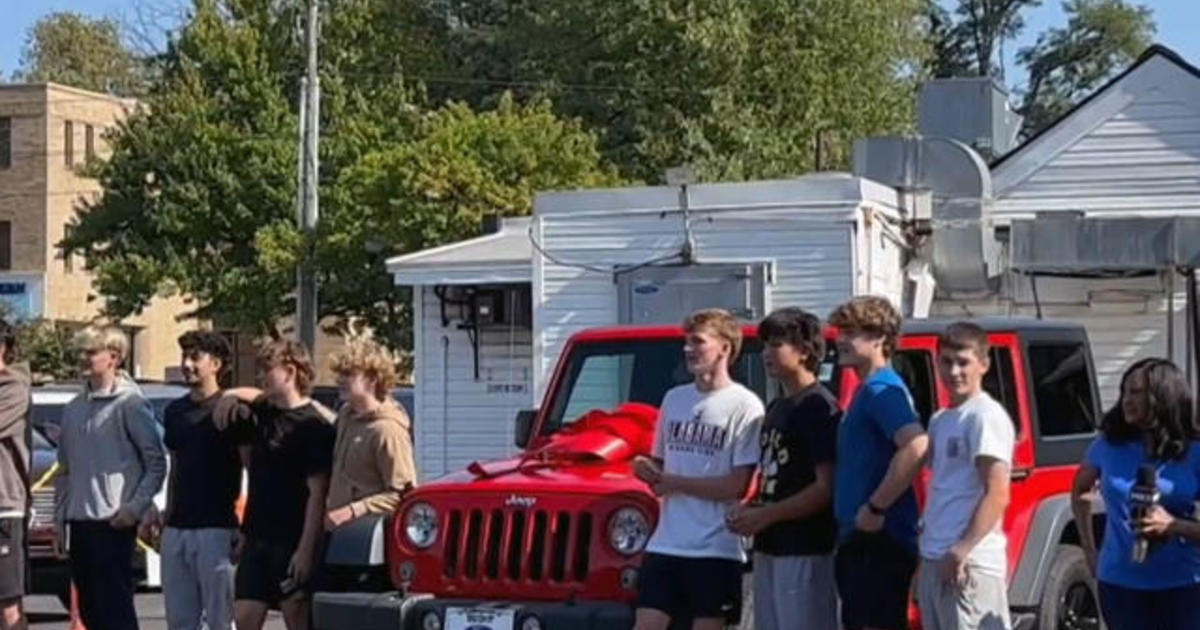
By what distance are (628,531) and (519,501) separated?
51 cm

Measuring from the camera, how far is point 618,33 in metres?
43.2

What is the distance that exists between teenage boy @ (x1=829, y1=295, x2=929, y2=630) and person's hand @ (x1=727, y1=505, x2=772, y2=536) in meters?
0.28

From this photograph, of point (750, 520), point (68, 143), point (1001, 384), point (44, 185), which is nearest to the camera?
point (750, 520)

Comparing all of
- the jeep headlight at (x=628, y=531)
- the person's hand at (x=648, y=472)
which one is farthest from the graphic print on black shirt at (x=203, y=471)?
the person's hand at (x=648, y=472)

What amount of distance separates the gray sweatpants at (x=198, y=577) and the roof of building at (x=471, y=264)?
32.1 feet

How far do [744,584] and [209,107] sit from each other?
1391 inches

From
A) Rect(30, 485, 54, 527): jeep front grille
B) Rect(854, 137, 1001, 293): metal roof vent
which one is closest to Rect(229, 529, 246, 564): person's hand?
Rect(30, 485, 54, 527): jeep front grille

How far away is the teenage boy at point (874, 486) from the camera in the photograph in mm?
8250

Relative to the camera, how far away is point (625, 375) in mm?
10570

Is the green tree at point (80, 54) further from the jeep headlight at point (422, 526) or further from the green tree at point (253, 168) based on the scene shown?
the jeep headlight at point (422, 526)

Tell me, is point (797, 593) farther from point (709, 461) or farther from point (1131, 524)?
point (1131, 524)

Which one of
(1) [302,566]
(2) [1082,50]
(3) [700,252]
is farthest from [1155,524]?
(2) [1082,50]

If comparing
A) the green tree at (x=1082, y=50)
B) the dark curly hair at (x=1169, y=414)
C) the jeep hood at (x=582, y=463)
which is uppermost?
the green tree at (x=1082, y=50)

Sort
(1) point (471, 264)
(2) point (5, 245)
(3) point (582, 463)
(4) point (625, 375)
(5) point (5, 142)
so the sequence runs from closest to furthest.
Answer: (3) point (582, 463)
(4) point (625, 375)
(1) point (471, 264)
(5) point (5, 142)
(2) point (5, 245)
